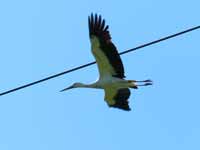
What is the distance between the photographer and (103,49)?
21.7 meters

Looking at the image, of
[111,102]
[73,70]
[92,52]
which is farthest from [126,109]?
[73,70]

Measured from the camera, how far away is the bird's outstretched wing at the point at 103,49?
70.6 ft

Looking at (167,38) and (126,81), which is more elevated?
(167,38)

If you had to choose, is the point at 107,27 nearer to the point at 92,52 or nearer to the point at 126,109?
the point at 92,52

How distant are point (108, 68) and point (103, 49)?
2.26ft

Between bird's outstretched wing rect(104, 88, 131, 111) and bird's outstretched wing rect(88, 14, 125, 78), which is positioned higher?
bird's outstretched wing rect(88, 14, 125, 78)

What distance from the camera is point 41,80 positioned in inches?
647

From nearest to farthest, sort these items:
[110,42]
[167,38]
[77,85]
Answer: [167,38]
[110,42]
[77,85]

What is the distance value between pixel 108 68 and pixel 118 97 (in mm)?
1148

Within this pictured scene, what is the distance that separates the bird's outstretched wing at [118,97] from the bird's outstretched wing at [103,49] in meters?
0.76

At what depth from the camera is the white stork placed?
21.5 metres

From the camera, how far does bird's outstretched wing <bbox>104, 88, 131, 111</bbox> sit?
2289cm

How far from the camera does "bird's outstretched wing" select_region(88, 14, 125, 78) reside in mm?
21516

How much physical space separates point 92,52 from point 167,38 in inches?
244
